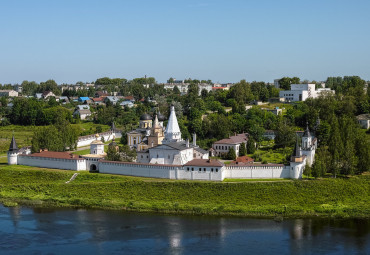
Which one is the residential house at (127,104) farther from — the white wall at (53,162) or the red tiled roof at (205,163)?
the red tiled roof at (205,163)

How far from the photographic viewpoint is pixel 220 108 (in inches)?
2181

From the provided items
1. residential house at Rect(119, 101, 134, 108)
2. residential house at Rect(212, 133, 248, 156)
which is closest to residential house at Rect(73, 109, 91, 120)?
residential house at Rect(119, 101, 134, 108)

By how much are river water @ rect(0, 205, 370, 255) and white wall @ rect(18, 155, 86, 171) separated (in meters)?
7.53

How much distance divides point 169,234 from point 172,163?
10.3 meters

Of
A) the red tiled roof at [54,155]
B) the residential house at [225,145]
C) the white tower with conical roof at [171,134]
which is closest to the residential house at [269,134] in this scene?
the residential house at [225,145]

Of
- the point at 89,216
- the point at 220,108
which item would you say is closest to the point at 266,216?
the point at 89,216

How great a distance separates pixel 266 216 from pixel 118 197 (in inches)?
348

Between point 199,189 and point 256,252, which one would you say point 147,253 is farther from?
point 199,189

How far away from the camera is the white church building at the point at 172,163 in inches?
1161

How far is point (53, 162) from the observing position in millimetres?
34281

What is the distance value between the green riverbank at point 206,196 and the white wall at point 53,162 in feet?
8.00

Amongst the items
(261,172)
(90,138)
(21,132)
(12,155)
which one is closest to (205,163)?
(261,172)

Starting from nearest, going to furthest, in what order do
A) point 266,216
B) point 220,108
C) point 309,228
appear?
1. point 309,228
2. point 266,216
3. point 220,108

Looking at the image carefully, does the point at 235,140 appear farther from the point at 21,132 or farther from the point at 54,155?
the point at 21,132
